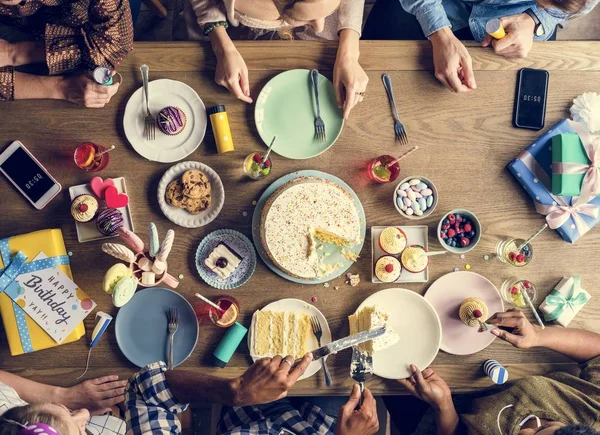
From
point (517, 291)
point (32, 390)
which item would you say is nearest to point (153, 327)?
point (32, 390)

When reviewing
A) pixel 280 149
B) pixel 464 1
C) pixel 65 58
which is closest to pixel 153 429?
pixel 280 149

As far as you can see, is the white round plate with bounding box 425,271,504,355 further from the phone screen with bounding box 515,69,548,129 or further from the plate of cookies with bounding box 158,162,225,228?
the plate of cookies with bounding box 158,162,225,228

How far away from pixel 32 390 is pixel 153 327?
19.7 inches

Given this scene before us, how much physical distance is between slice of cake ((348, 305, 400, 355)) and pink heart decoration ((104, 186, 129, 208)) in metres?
0.96

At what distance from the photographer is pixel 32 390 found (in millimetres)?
1872

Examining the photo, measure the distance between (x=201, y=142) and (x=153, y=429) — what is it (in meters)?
1.08

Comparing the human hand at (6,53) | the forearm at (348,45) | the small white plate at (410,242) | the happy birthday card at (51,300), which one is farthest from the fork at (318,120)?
the human hand at (6,53)

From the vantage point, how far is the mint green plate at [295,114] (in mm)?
1923

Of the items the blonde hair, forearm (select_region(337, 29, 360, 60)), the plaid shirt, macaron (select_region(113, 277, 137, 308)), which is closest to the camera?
the blonde hair

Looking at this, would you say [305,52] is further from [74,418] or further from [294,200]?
[74,418]

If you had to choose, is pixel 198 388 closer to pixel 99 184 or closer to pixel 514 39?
pixel 99 184

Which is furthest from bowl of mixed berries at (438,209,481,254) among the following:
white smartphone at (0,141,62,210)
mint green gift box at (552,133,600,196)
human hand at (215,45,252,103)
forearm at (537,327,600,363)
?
white smartphone at (0,141,62,210)

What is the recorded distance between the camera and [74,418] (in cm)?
169

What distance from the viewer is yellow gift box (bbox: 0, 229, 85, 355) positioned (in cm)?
184
